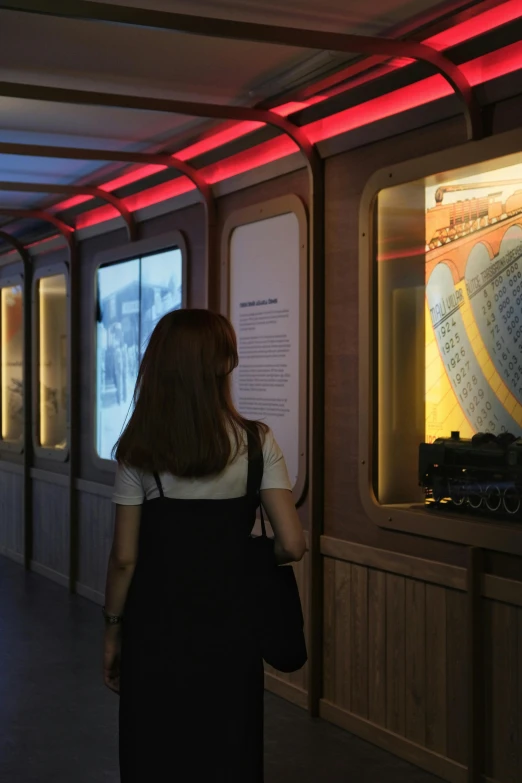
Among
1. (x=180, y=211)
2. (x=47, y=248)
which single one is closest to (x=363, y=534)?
(x=180, y=211)

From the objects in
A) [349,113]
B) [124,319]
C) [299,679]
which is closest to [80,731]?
[299,679]

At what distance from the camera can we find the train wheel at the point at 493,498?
4152 mm

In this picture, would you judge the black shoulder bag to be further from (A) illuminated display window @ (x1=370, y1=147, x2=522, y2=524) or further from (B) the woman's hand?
(A) illuminated display window @ (x1=370, y1=147, x2=522, y2=524)

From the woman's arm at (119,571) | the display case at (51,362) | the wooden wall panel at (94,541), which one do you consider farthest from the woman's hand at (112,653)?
the display case at (51,362)

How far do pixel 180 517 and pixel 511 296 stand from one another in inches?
78.0

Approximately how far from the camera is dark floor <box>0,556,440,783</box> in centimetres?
452

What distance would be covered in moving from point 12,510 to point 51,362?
1576 millimetres

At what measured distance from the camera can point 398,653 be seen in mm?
4715

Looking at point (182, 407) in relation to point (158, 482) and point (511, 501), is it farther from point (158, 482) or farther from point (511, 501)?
point (511, 501)

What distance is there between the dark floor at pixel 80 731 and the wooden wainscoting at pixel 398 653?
0.11 m

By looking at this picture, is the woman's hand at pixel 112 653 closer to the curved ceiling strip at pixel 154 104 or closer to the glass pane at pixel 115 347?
the curved ceiling strip at pixel 154 104

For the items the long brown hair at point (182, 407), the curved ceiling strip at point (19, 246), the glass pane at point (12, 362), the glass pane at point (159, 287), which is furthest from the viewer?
the glass pane at point (12, 362)

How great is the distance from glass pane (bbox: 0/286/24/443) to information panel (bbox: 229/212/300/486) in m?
4.73

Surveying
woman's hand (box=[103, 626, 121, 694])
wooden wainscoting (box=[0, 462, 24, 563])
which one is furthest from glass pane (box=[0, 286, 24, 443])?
woman's hand (box=[103, 626, 121, 694])
